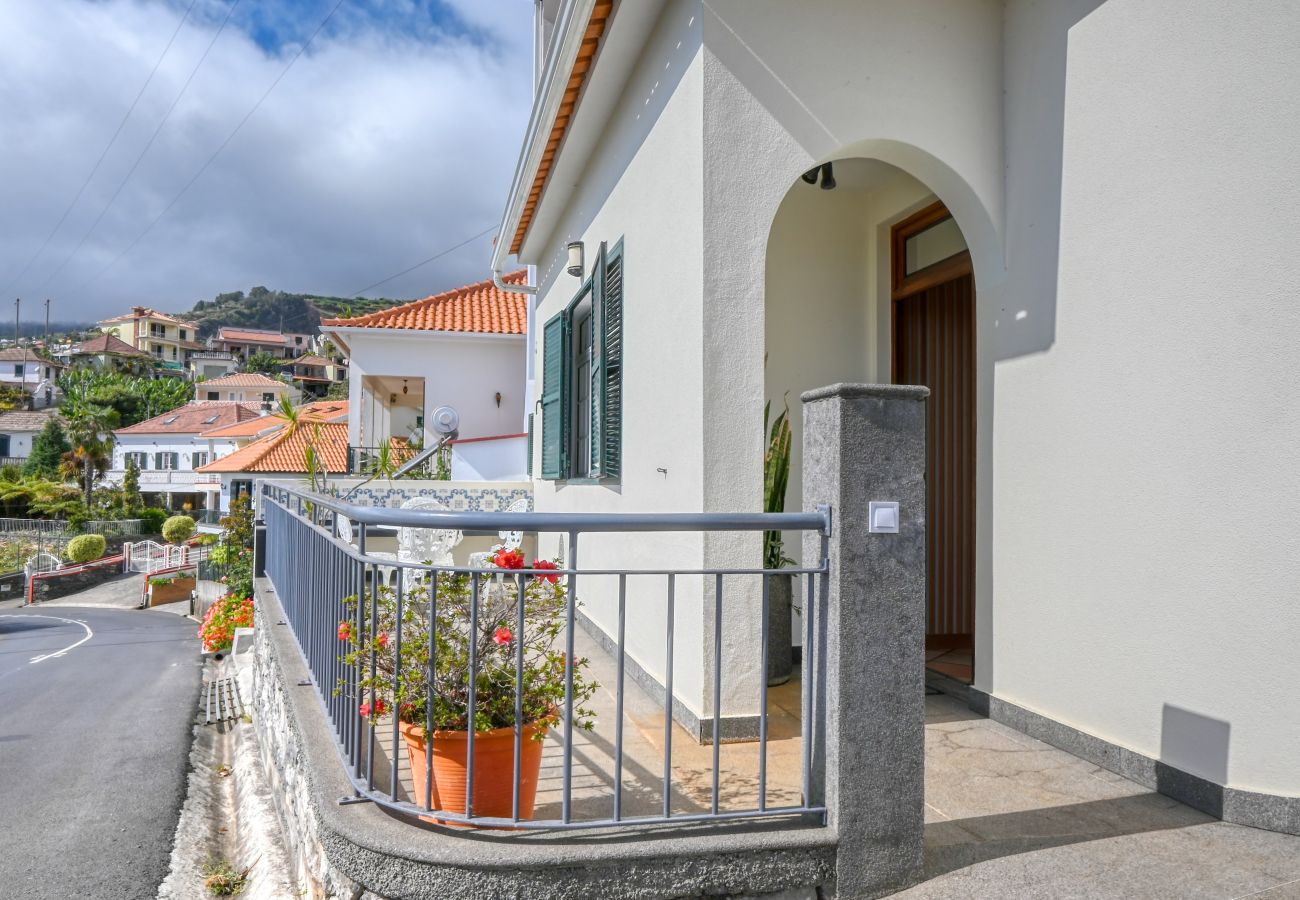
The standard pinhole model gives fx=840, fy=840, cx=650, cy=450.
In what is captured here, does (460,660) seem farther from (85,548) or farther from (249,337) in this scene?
(249,337)

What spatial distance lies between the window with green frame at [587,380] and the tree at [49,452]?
58232 mm

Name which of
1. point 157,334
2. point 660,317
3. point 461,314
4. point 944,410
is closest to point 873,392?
point 660,317

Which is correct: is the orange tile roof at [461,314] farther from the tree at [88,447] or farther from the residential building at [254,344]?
the residential building at [254,344]

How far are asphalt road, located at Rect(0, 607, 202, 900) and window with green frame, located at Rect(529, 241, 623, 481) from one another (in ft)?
13.2

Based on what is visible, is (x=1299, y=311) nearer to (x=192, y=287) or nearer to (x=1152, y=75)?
(x=1152, y=75)

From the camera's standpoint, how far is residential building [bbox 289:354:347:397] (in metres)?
104

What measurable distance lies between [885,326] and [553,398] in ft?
10.2

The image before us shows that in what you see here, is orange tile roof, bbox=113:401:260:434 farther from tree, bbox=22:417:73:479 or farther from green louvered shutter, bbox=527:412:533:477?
green louvered shutter, bbox=527:412:533:477

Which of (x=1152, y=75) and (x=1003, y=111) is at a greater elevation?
(x=1003, y=111)

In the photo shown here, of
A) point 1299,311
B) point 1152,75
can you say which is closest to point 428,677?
point 1299,311

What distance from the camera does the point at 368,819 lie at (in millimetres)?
Answer: 2516

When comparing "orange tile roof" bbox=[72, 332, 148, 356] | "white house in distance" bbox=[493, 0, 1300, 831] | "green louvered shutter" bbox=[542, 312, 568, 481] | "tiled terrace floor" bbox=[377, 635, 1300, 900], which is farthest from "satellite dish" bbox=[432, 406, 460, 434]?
"orange tile roof" bbox=[72, 332, 148, 356]

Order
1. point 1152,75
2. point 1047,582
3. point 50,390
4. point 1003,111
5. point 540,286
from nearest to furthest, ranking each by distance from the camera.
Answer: point 1152,75 → point 1047,582 → point 1003,111 → point 540,286 → point 50,390

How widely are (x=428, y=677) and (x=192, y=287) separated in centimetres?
20680
